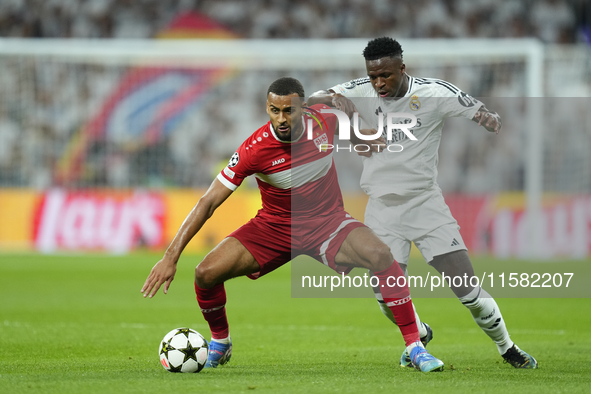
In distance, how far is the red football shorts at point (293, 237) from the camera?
5355 millimetres

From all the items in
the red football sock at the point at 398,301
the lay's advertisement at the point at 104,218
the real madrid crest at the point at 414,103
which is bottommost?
the lay's advertisement at the point at 104,218

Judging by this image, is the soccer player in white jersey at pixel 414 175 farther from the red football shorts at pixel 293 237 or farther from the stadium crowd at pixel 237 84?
the stadium crowd at pixel 237 84

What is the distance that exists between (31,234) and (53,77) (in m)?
4.05

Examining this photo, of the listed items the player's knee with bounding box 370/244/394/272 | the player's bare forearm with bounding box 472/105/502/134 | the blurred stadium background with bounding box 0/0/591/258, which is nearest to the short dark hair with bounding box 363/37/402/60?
the player's bare forearm with bounding box 472/105/502/134

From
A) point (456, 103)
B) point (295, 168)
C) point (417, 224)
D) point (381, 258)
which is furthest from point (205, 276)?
point (456, 103)

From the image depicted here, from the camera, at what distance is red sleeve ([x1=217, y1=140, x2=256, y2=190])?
5.16m

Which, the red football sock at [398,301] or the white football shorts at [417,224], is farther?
the white football shorts at [417,224]

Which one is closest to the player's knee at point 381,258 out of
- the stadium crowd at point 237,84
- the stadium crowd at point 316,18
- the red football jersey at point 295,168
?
the red football jersey at point 295,168

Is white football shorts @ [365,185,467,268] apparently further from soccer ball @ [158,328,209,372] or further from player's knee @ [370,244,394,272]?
soccer ball @ [158,328,209,372]

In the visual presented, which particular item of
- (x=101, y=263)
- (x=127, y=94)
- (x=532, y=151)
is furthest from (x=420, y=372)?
(x=127, y=94)

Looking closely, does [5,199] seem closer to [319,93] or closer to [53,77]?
[53,77]

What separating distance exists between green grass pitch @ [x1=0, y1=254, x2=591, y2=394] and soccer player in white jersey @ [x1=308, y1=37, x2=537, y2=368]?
1.62ft

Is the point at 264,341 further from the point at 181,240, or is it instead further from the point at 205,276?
the point at 181,240

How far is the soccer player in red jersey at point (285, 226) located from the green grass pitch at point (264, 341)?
45 centimetres
